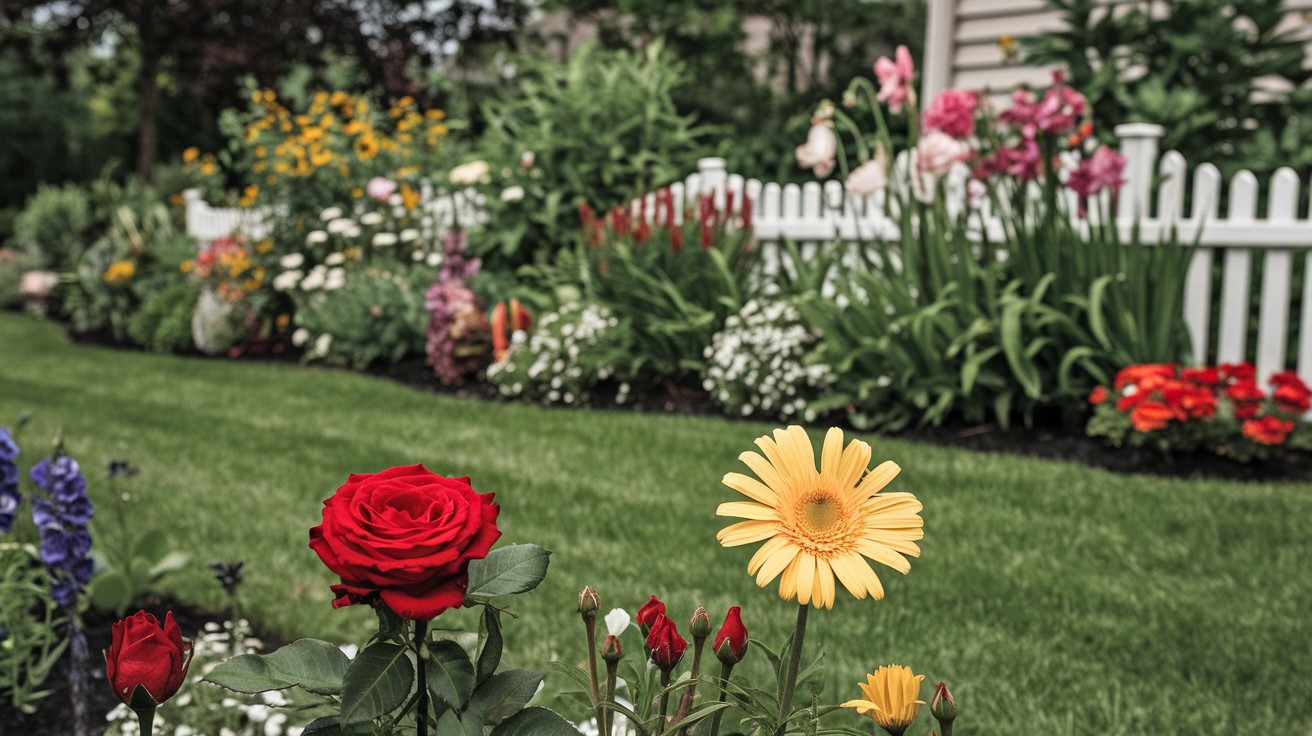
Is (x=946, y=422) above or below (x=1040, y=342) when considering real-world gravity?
below

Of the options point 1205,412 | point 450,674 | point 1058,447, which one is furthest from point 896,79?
point 450,674

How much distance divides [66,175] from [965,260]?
1909 centimetres

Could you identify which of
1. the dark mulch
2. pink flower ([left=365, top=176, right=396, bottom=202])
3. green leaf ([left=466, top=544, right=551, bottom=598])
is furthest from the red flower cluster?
pink flower ([left=365, top=176, right=396, bottom=202])

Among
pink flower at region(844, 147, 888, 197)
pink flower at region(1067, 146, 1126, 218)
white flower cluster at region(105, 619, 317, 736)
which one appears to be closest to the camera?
white flower cluster at region(105, 619, 317, 736)

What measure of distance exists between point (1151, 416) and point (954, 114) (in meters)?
1.36

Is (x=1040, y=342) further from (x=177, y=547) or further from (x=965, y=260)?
(x=177, y=547)

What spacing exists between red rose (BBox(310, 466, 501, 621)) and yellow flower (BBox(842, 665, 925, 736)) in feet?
1.15

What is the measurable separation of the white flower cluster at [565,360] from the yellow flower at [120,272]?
5.07 m

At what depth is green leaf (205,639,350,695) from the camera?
944 mm

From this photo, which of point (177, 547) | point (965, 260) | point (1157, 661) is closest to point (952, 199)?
point (965, 260)

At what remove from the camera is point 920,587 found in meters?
3.04

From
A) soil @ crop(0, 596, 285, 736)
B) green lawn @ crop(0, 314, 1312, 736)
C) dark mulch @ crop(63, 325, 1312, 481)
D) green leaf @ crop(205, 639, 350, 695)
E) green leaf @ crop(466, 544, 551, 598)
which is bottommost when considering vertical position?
soil @ crop(0, 596, 285, 736)

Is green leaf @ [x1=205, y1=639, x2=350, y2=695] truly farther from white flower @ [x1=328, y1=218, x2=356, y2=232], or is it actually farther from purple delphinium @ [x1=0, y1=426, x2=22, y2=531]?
white flower @ [x1=328, y1=218, x2=356, y2=232]

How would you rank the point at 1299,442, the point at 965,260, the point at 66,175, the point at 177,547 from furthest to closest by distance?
1. the point at 66,175
2. the point at 965,260
3. the point at 1299,442
4. the point at 177,547
